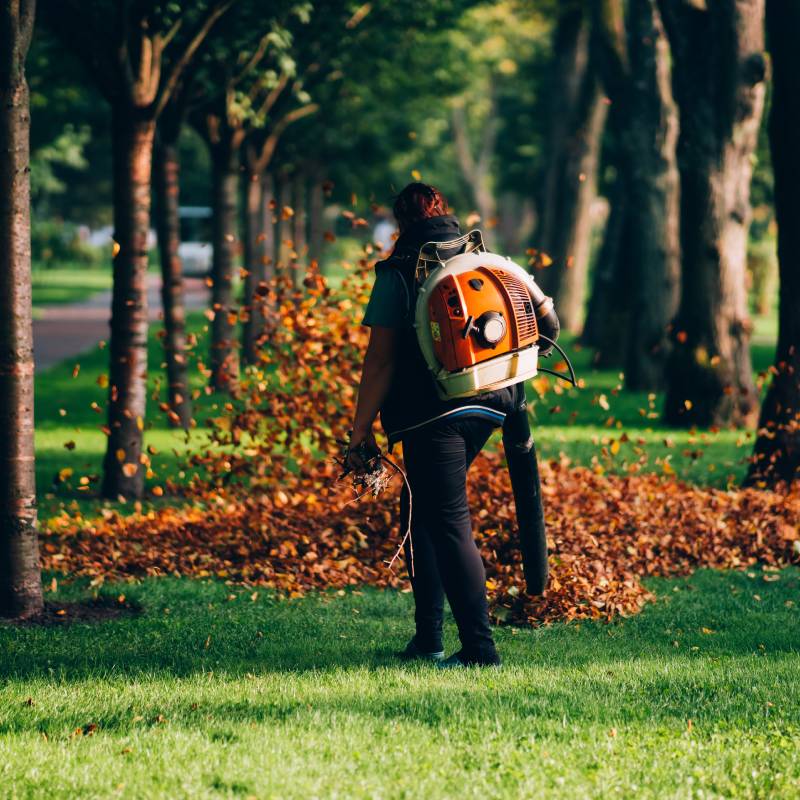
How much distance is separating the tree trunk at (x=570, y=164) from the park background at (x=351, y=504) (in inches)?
218

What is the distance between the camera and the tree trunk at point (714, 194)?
12758mm

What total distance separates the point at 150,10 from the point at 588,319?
13.3 m

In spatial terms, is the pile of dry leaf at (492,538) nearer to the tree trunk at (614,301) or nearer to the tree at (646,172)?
the tree at (646,172)

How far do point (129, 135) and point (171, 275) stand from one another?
298 cm

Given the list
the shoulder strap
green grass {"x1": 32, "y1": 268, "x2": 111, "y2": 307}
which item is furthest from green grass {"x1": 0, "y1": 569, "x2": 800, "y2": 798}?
green grass {"x1": 32, "y1": 268, "x2": 111, "y2": 307}

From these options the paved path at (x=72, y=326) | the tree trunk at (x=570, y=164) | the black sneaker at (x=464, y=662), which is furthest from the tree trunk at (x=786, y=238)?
the tree trunk at (x=570, y=164)

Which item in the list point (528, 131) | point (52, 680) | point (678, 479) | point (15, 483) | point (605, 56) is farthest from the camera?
point (528, 131)

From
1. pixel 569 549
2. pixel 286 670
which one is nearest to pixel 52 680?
pixel 286 670

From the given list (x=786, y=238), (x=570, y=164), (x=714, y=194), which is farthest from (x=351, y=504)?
(x=570, y=164)

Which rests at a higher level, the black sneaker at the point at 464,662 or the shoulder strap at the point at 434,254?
the shoulder strap at the point at 434,254

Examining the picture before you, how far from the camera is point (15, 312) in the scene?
616 centimetres

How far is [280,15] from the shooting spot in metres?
12.1

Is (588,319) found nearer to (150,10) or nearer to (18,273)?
(150,10)

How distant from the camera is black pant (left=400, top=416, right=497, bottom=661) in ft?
16.8
